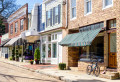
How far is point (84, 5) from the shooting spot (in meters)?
15.8

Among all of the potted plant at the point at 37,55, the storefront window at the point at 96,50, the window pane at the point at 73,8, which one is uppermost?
the window pane at the point at 73,8

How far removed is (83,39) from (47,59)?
9032mm

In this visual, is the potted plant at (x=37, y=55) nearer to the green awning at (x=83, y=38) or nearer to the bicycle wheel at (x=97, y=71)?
the green awning at (x=83, y=38)

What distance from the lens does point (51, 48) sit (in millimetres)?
21766

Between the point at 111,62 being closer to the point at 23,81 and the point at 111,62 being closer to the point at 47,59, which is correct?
the point at 23,81

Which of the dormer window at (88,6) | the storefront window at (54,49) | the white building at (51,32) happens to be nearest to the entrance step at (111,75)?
the dormer window at (88,6)

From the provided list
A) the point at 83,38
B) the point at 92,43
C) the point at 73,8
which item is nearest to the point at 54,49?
the point at 73,8

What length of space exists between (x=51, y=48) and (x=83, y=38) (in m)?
7.83

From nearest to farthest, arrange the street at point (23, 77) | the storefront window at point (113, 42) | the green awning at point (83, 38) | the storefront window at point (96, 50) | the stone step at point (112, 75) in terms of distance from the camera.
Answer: the stone step at point (112, 75) < the street at point (23, 77) < the storefront window at point (113, 42) < the green awning at point (83, 38) < the storefront window at point (96, 50)

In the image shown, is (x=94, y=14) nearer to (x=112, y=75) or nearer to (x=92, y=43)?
Answer: (x=92, y=43)

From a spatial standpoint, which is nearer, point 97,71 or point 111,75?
point 111,75

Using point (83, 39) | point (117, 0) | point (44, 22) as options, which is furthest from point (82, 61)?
point (44, 22)

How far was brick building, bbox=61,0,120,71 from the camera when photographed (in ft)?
41.9

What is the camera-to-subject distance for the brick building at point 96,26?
1277cm
